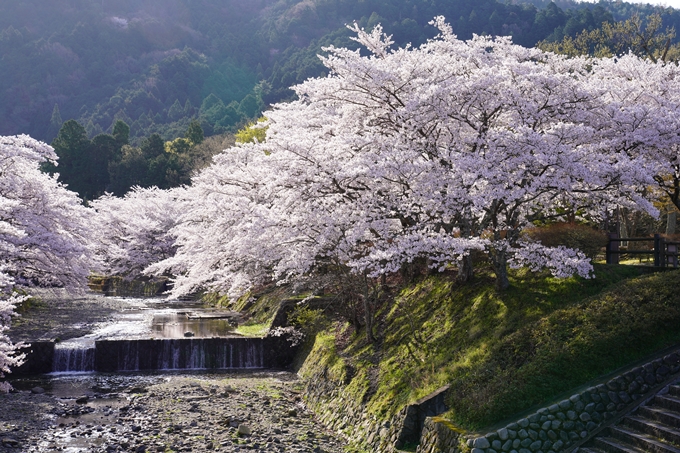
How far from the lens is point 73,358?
747 inches

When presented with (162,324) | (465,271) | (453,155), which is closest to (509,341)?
(453,155)

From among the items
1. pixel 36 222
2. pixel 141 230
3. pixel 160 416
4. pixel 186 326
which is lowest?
pixel 160 416

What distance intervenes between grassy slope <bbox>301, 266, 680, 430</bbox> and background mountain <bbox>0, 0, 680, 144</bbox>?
73482 millimetres

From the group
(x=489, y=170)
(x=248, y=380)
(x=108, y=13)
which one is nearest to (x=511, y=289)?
(x=489, y=170)

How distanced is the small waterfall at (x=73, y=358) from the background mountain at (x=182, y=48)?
2714 inches

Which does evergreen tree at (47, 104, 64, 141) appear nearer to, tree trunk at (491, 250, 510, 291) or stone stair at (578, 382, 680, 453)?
tree trunk at (491, 250, 510, 291)

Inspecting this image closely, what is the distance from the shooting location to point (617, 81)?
14.6 metres

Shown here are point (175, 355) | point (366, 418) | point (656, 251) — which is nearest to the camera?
point (366, 418)

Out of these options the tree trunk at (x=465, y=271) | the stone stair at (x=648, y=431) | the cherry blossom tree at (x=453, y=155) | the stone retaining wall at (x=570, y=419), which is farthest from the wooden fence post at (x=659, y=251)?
the stone stair at (x=648, y=431)

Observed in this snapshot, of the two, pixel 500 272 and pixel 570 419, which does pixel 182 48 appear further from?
pixel 570 419

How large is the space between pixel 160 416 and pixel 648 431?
967 centimetres

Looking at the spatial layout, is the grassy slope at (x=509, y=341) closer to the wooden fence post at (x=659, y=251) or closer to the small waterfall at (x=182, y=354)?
the wooden fence post at (x=659, y=251)

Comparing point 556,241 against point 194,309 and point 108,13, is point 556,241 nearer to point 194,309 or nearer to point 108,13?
point 194,309

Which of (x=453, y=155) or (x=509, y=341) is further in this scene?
(x=453, y=155)
